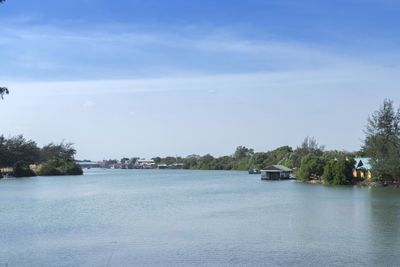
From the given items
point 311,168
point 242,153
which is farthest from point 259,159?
point 311,168

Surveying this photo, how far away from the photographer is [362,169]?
2511 inches

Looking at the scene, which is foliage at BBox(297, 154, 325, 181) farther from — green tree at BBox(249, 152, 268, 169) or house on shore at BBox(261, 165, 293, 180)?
green tree at BBox(249, 152, 268, 169)

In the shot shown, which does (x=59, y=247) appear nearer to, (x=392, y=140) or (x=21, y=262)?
(x=21, y=262)

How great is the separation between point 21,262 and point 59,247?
250 cm

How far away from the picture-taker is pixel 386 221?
1003 inches

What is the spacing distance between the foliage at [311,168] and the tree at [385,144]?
10305mm

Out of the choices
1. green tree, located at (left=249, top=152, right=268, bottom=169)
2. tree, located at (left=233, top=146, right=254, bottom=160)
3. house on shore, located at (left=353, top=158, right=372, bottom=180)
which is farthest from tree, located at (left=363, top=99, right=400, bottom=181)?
tree, located at (left=233, top=146, right=254, bottom=160)

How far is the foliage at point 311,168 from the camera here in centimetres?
6962

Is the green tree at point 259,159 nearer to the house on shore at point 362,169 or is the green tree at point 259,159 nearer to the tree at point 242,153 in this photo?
the tree at point 242,153

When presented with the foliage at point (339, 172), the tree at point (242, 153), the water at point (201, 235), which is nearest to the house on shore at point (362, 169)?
the foliage at point (339, 172)

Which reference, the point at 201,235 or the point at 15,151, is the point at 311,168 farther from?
the point at 15,151

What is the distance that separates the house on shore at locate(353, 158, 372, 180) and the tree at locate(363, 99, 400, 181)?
3.81 meters

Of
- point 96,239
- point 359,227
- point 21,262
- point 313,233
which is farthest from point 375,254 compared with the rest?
point 21,262

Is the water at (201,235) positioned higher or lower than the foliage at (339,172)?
lower
